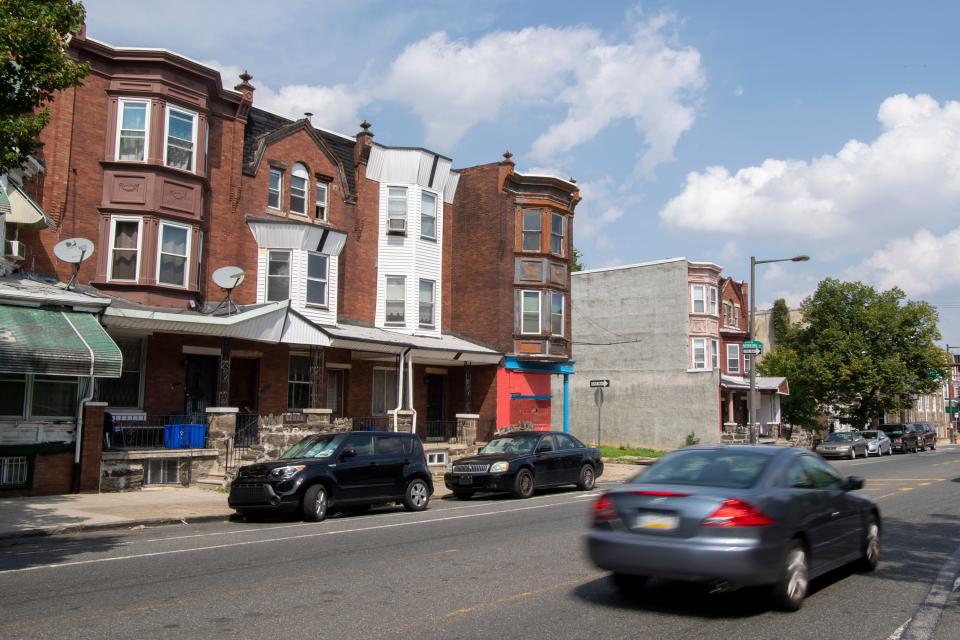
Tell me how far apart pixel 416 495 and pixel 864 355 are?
1739 inches

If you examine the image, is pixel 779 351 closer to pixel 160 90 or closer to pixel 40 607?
pixel 160 90

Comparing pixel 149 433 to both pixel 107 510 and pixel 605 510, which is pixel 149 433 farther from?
pixel 605 510

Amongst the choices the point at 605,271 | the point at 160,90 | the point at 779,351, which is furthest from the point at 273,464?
the point at 779,351

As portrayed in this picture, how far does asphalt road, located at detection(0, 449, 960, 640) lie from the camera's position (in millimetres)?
6586

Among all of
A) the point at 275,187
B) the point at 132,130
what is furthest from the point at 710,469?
the point at 275,187

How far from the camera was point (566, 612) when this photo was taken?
7.11 metres

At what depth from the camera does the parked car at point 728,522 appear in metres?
6.65

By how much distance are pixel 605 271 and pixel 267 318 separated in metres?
27.9

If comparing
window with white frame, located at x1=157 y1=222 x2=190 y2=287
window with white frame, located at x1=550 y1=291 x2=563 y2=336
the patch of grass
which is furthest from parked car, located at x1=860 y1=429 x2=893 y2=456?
window with white frame, located at x1=157 y1=222 x2=190 y2=287

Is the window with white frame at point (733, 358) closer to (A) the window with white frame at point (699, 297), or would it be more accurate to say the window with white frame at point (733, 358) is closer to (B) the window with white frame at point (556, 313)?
(A) the window with white frame at point (699, 297)

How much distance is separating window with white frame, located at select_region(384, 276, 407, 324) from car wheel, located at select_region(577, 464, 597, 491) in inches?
417

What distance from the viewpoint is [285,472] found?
13906mm

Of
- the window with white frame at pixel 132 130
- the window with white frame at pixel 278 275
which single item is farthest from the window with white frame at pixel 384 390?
the window with white frame at pixel 132 130

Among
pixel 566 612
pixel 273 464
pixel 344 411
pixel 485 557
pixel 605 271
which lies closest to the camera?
pixel 566 612
